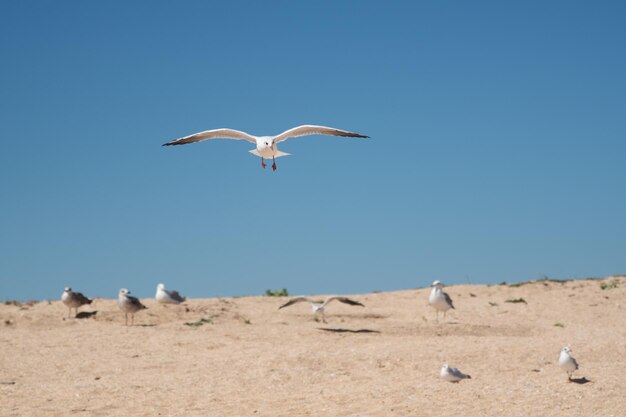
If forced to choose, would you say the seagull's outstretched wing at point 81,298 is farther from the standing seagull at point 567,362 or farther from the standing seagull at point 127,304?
the standing seagull at point 567,362

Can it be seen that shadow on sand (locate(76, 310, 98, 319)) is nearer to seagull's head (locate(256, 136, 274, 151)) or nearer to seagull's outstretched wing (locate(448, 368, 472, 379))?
seagull's head (locate(256, 136, 274, 151))

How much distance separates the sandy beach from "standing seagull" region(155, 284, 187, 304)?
1.17ft

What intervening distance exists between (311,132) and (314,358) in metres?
4.84

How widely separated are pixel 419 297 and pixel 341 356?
9998mm

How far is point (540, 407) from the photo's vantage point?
507 inches

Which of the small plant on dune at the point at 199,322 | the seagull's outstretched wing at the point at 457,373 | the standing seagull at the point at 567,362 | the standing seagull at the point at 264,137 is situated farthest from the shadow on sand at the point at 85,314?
the standing seagull at the point at 567,362

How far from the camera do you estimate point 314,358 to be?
669 inches

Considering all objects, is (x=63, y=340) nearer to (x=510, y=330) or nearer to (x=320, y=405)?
(x=320, y=405)

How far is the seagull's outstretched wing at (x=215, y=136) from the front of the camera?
17016 mm

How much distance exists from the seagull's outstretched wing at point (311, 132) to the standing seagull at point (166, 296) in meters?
9.32

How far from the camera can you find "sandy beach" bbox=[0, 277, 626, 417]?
13352mm

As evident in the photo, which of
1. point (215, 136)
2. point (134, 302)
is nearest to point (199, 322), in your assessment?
point (134, 302)

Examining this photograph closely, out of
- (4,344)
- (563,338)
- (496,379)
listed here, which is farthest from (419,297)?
(4,344)

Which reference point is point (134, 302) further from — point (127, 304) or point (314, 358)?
point (314, 358)
